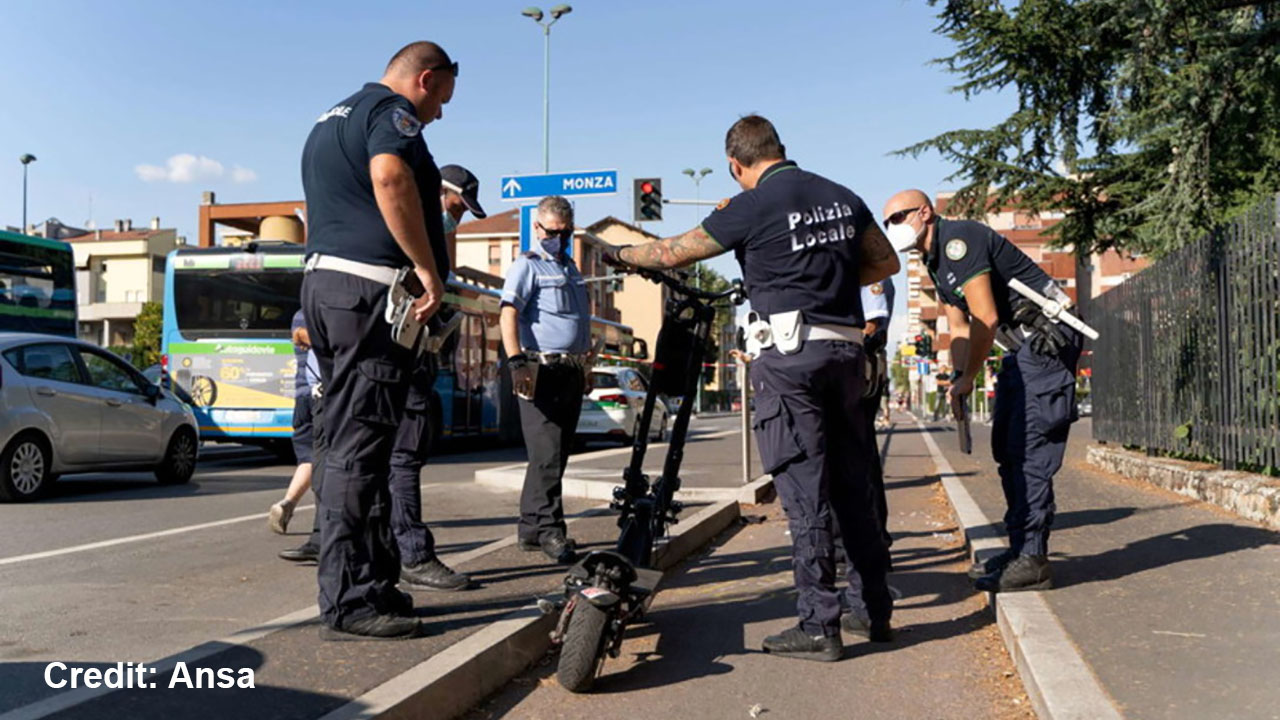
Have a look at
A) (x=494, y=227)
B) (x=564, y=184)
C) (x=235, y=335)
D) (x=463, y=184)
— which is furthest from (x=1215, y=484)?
(x=494, y=227)

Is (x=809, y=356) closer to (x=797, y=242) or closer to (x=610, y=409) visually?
(x=797, y=242)

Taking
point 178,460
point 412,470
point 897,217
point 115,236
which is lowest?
point 178,460

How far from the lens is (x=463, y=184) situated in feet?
18.8

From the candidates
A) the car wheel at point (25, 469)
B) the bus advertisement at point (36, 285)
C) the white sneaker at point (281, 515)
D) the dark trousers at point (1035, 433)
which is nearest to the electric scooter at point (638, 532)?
the dark trousers at point (1035, 433)

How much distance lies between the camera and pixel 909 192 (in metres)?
5.42

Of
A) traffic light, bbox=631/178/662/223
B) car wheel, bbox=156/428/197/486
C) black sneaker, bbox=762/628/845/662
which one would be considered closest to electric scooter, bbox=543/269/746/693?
black sneaker, bbox=762/628/845/662

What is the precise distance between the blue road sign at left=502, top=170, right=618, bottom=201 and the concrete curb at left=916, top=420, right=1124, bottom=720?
1254cm

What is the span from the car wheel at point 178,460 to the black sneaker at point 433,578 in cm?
794

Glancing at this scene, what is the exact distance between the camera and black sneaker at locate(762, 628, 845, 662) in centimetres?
425

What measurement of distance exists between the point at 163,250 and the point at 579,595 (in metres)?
90.0

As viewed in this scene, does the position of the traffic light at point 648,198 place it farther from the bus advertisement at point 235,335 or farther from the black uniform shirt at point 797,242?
the black uniform shirt at point 797,242

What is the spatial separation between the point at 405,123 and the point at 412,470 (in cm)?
181

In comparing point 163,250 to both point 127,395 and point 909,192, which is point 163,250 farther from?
point 909,192

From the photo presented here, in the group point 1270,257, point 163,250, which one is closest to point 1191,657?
point 1270,257
